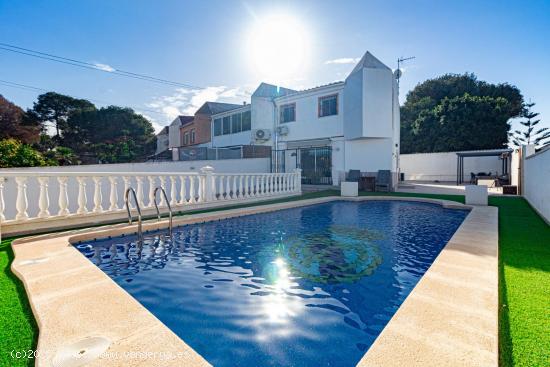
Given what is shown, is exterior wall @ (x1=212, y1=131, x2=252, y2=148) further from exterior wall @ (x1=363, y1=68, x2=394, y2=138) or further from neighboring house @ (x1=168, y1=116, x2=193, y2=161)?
neighboring house @ (x1=168, y1=116, x2=193, y2=161)

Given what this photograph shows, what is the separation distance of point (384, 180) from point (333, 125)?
5.07 m

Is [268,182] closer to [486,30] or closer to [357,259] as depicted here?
[357,259]

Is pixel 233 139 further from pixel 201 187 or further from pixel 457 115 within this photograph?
pixel 457 115

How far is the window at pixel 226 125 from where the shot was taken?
26.2m

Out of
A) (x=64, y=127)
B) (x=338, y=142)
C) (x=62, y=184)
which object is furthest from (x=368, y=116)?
(x=64, y=127)

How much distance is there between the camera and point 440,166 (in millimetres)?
28750

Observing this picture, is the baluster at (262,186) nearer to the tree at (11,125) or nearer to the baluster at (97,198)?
the baluster at (97,198)

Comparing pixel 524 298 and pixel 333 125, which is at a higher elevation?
pixel 333 125

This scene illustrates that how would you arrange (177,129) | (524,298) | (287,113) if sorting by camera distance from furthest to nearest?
1. (177,129)
2. (287,113)
3. (524,298)

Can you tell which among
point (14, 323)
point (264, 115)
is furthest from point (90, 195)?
point (264, 115)

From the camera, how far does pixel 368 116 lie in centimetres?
1695

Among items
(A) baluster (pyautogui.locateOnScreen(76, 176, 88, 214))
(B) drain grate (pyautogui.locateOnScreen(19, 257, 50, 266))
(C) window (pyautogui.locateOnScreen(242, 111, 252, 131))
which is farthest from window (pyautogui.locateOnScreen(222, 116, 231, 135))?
(B) drain grate (pyautogui.locateOnScreen(19, 257, 50, 266))

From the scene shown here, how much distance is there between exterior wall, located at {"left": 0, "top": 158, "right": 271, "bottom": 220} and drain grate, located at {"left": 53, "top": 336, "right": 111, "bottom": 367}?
5907 millimetres

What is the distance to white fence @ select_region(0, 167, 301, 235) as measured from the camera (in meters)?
6.52
